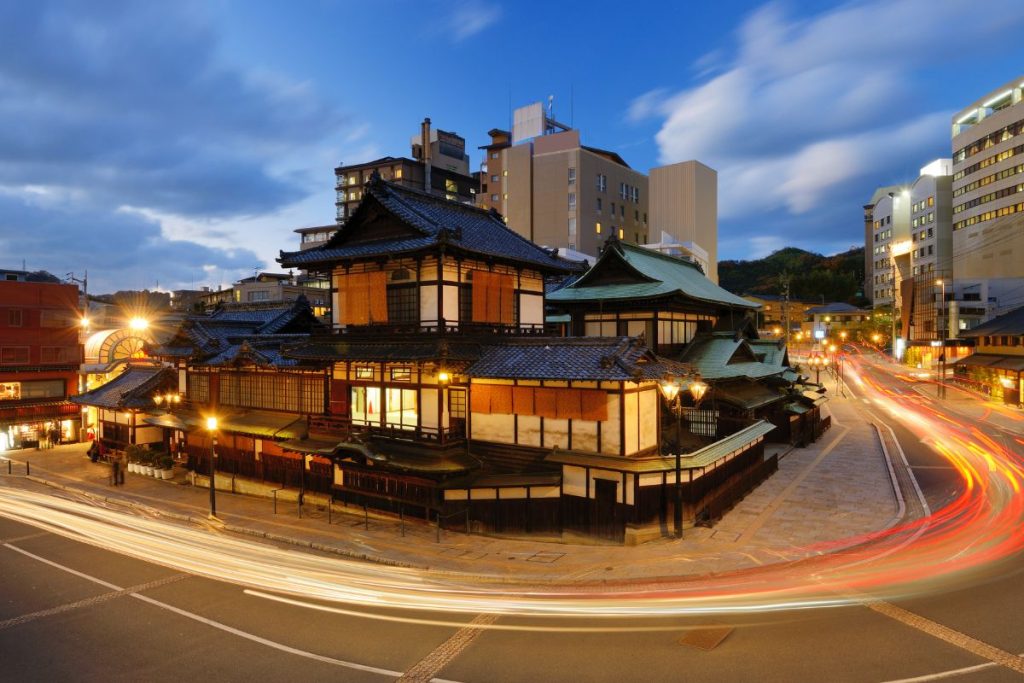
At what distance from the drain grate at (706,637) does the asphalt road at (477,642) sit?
0.07 m

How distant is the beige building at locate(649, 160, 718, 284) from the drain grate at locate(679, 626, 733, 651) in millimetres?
82105

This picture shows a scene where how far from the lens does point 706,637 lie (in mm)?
12703

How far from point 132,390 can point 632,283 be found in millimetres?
34614

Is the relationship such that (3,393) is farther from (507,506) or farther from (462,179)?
(462,179)

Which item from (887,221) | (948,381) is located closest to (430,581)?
(948,381)

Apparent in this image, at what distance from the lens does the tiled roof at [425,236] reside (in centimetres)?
2259

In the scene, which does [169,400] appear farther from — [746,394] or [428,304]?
[746,394]

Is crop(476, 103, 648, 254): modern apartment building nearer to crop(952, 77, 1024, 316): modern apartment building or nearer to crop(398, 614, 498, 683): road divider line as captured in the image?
crop(952, 77, 1024, 316): modern apartment building

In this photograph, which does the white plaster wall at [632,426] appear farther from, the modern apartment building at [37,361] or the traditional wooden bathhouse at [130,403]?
the modern apartment building at [37,361]

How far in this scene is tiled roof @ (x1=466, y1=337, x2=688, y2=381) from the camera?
19516 millimetres

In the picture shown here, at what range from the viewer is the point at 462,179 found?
109 metres

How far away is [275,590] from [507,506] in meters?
8.79

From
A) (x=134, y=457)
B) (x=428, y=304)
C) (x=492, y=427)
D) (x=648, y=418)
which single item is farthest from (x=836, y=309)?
(x=134, y=457)

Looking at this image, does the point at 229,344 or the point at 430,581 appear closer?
the point at 430,581
